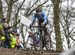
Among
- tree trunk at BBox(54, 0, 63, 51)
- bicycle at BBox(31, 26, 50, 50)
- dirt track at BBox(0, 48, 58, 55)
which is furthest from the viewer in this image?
tree trunk at BBox(54, 0, 63, 51)

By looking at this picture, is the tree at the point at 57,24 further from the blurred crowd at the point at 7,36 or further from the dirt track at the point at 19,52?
the blurred crowd at the point at 7,36

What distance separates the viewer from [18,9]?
3012cm

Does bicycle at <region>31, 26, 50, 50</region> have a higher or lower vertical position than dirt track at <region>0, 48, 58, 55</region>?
higher

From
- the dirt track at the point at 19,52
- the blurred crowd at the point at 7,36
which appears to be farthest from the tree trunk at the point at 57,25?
the blurred crowd at the point at 7,36

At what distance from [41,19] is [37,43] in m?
1.05

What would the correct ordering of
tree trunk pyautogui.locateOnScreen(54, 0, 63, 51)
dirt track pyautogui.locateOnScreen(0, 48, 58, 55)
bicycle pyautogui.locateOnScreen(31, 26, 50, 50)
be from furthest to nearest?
tree trunk pyautogui.locateOnScreen(54, 0, 63, 51) < bicycle pyautogui.locateOnScreen(31, 26, 50, 50) < dirt track pyautogui.locateOnScreen(0, 48, 58, 55)

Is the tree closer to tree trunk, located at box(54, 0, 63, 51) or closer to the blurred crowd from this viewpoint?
tree trunk, located at box(54, 0, 63, 51)

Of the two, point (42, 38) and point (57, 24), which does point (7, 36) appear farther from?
point (57, 24)

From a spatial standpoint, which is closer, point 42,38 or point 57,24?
point 42,38

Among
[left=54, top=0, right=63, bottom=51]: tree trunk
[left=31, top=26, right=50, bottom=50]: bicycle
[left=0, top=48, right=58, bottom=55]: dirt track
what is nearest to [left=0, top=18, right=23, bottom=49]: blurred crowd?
[left=0, top=48, right=58, bottom=55]: dirt track

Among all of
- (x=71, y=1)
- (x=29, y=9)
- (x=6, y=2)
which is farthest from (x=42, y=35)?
(x=71, y=1)

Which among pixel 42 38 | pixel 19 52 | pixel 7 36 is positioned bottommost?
pixel 19 52

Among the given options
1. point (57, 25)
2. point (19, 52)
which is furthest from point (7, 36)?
point (57, 25)

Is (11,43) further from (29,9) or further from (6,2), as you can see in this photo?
(29,9)
